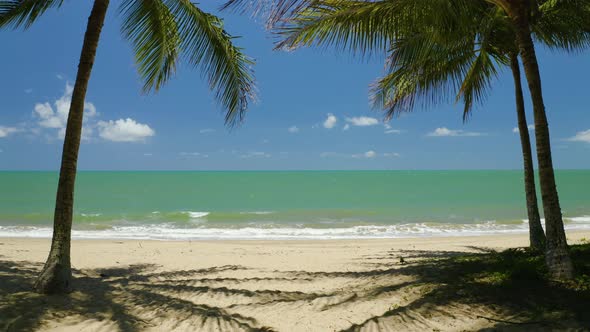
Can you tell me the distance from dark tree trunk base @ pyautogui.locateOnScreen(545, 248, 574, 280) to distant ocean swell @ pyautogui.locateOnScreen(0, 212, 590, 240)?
1119cm

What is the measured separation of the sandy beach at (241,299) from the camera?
453 cm

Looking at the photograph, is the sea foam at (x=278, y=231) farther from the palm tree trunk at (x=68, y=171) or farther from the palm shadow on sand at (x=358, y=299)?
the palm tree trunk at (x=68, y=171)

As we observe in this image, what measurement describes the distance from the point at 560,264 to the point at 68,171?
665 cm

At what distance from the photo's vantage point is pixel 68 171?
5.46 metres

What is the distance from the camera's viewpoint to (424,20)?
5691 millimetres

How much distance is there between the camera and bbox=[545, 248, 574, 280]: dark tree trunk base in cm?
514

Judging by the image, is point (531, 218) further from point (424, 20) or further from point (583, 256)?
point (424, 20)

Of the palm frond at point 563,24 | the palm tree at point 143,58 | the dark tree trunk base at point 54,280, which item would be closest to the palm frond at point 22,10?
the palm tree at point 143,58

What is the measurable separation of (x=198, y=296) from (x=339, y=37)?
442 cm

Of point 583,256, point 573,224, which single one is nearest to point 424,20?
point 583,256

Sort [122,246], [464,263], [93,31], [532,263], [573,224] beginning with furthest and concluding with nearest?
[573,224] < [122,246] < [464,263] < [532,263] < [93,31]

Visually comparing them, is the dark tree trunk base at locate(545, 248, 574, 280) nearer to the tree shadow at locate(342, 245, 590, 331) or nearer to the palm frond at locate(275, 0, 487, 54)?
the tree shadow at locate(342, 245, 590, 331)

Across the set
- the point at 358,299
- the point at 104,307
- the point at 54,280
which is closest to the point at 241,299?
the point at 358,299

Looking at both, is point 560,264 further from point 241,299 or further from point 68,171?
point 68,171
